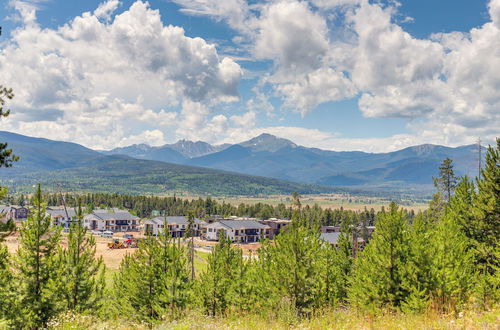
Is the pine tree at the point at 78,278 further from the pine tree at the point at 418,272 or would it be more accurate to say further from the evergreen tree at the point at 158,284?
the pine tree at the point at 418,272

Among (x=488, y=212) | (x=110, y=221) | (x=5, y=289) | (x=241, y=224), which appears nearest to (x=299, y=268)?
(x=488, y=212)

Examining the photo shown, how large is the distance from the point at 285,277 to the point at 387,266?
21.9 ft

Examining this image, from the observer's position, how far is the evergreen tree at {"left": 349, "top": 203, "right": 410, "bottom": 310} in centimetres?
2364

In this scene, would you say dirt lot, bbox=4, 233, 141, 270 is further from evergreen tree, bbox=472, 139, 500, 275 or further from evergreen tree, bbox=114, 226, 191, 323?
evergreen tree, bbox=472, 139, 500, 275

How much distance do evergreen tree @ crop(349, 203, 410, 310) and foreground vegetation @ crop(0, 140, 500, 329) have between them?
6 cm

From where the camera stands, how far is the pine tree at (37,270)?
21.5m

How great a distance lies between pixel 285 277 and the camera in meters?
25.3

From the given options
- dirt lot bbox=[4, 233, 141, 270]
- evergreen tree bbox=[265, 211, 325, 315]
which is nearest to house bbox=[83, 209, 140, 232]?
dirt lot bbox=[4, 233, 141, 270]

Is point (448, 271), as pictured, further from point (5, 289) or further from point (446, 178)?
point (446, 178)

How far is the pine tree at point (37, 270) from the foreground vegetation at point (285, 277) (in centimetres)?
6

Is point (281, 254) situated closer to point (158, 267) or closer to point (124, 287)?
point (158, 267)

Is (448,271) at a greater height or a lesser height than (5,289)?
greater

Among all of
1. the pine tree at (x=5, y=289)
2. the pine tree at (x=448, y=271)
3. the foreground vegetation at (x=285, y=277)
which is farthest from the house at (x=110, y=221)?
the pine tree at (x=448, y=271)

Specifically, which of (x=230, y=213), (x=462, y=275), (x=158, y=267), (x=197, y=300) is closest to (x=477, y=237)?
(x=462, y=275)
